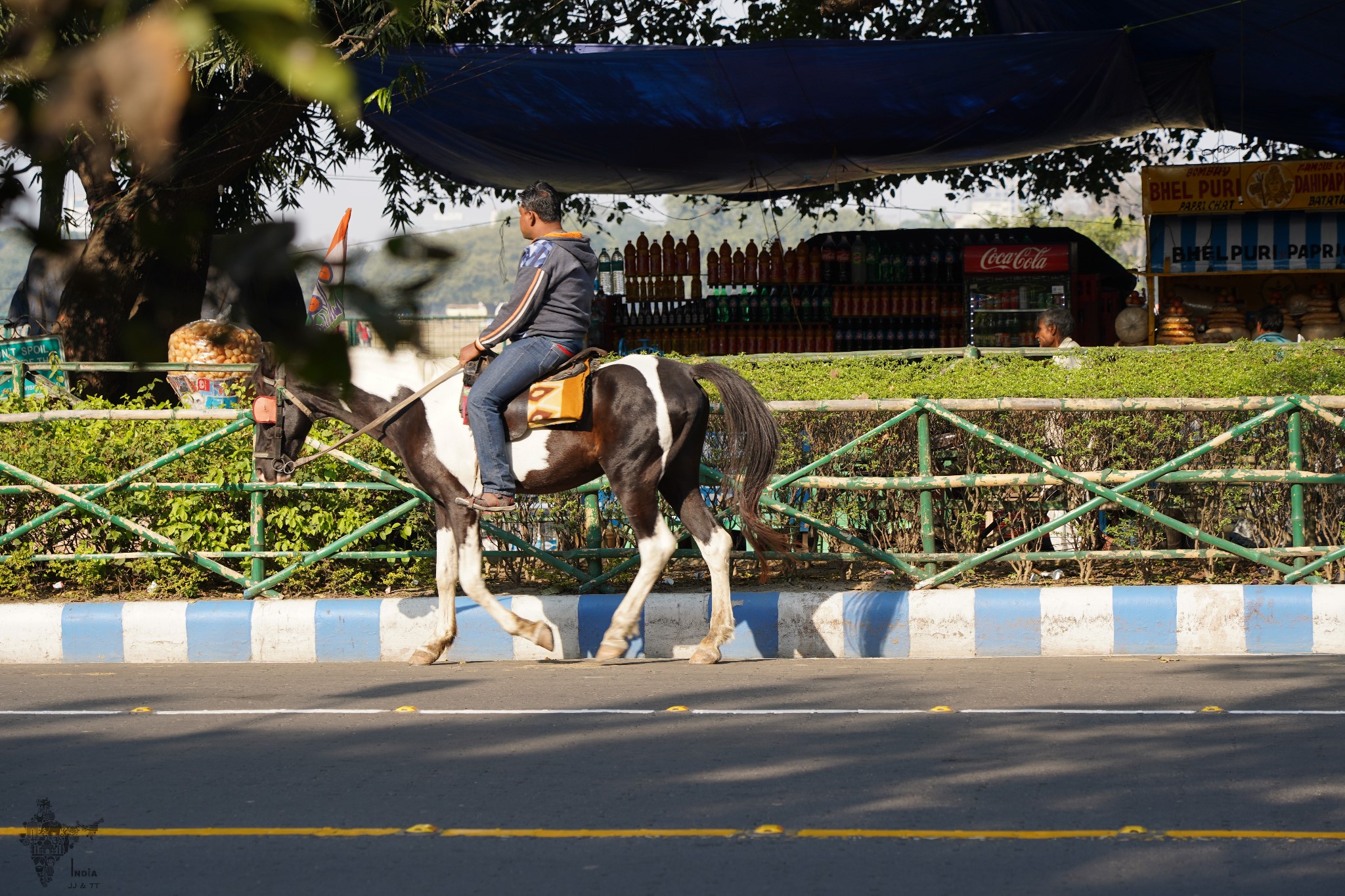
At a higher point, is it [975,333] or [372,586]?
[975,333]

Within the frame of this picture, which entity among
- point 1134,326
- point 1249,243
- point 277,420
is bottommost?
point 277,420

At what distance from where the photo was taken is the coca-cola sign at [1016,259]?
55.3 feet

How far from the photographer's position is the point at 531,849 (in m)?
4.06

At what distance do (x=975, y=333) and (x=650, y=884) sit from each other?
14.2 metres

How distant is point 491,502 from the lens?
22.8 ft

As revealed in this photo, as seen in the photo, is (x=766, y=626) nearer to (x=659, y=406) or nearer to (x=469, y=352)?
(x=659, y=406)

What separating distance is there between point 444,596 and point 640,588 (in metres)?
1.02

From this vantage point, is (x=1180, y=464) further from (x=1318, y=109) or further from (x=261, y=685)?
(x=1318, y=109)

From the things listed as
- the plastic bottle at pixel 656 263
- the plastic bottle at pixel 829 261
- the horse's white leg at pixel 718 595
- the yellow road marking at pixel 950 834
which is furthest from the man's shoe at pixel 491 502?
the plastic bottle at pixel 829 261

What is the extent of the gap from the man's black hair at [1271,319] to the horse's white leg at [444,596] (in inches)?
433

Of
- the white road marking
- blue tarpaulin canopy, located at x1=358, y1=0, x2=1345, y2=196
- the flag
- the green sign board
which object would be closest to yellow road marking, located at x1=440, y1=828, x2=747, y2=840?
the white road marking

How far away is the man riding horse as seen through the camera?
686 centimetres

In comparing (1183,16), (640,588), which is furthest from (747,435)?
(1183,16)

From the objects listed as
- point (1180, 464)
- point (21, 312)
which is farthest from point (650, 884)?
point (21, 312)
